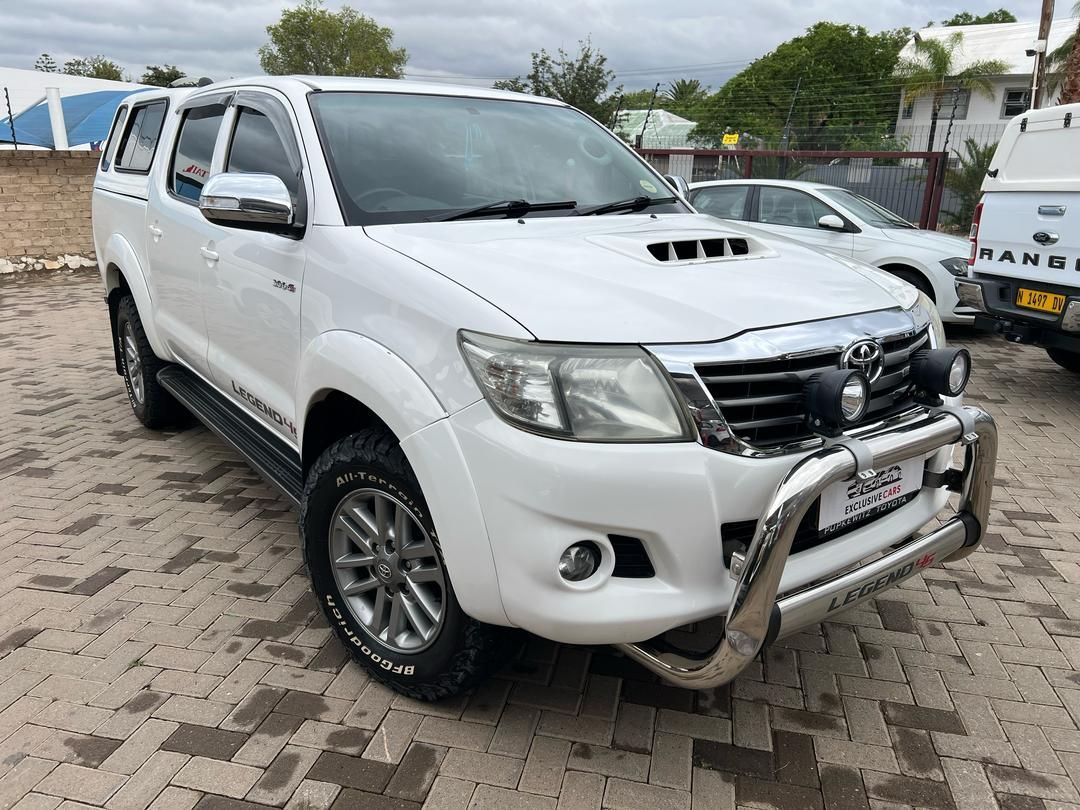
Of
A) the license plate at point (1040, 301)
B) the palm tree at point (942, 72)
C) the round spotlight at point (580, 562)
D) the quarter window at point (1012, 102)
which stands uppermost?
the palm tree at point (942, 72)

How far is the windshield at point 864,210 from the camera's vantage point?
28.4 ft

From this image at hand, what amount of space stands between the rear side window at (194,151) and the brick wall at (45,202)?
10004 millimetres

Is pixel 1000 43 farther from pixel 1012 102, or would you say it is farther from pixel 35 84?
pixel 35 84

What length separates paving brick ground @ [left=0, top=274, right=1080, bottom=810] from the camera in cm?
229

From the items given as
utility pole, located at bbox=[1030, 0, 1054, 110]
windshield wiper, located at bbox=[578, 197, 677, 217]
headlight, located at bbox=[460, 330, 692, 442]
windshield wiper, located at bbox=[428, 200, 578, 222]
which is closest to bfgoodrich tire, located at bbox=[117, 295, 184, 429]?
windshield wiper, located at bbox=[428, 200, 578, 222]

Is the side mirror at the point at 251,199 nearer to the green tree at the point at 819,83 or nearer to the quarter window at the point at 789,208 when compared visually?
the quarter window at the point at 789,208

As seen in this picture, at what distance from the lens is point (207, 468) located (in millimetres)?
4652

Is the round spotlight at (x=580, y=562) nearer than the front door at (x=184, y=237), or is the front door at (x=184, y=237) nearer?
the round spotlight at (x=580, y=562)

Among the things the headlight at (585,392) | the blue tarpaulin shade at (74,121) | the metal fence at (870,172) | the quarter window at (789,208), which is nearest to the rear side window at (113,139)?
the headlight at (585,392)

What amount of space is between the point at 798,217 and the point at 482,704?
295 inches

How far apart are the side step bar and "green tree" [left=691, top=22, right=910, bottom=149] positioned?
4371cm

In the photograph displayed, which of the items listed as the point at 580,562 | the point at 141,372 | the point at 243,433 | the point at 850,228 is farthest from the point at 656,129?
the point at 580,562

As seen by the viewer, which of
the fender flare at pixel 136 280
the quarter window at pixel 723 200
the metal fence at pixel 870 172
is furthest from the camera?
the metal fence at pixel 870 172

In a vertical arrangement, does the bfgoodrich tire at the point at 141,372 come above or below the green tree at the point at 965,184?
below
